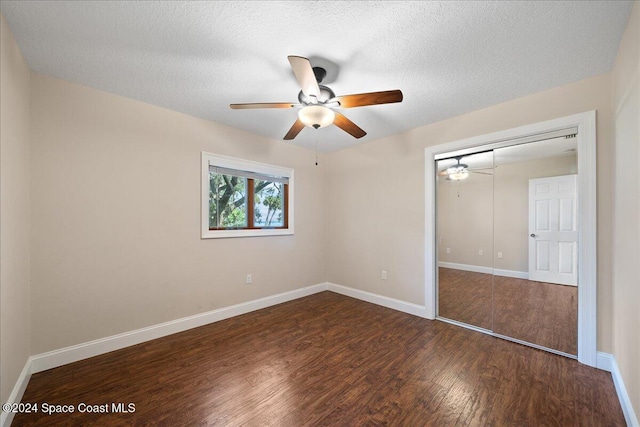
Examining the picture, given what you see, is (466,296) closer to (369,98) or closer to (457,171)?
(457,171)

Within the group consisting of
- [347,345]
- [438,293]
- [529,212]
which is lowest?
[347,345]

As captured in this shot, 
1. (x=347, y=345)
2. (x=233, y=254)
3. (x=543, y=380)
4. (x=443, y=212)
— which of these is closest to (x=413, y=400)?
(x=347, y=345)

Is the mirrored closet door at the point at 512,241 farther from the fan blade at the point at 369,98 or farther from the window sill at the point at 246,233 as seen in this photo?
the window sill at the point at 246,233

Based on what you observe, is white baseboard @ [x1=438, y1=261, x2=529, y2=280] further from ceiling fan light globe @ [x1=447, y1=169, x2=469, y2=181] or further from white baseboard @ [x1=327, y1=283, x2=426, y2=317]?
ceiling fan light globe @ [x1=447, y1=169, x2=469, y2=181]

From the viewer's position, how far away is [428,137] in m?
3.15

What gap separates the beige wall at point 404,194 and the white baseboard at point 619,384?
2.9 inches

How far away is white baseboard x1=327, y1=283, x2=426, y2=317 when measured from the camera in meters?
3.22

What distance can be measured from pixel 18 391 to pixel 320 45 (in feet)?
10.4

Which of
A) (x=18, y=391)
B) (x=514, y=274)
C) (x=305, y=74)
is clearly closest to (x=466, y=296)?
(x=514, y=274)

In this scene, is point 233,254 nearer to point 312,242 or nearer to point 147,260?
point 147,260

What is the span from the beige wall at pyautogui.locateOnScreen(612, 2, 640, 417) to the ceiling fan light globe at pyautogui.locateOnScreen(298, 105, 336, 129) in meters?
1.82

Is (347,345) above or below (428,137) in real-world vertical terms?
below

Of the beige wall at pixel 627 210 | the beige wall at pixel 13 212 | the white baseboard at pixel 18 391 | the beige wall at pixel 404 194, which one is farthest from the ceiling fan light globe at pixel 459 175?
the white baseboard at pixel 18 391

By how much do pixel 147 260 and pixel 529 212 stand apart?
4.11 meters
